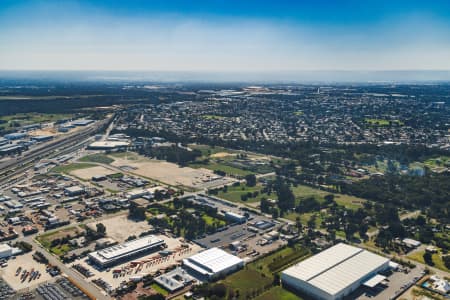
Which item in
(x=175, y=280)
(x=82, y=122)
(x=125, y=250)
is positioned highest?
(x=82, y=122)

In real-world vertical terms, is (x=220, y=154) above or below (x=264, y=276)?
above

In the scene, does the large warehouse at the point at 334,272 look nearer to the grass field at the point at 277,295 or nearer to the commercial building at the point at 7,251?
the grass field at the point at 277,295

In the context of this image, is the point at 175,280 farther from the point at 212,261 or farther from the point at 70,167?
the point at 70,167

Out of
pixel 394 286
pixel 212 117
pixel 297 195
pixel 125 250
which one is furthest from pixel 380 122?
pixel 125 250

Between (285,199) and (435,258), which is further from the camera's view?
(285,199)

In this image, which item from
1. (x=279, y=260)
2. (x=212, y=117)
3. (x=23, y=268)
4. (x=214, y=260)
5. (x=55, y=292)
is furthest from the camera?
(x=212, y=117)

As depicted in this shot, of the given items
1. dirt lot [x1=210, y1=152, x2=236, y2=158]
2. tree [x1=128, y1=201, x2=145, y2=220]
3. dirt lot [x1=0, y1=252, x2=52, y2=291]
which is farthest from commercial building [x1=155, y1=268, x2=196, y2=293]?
dirt lot [x1=210, y1=152, x2=236, y2=158]
